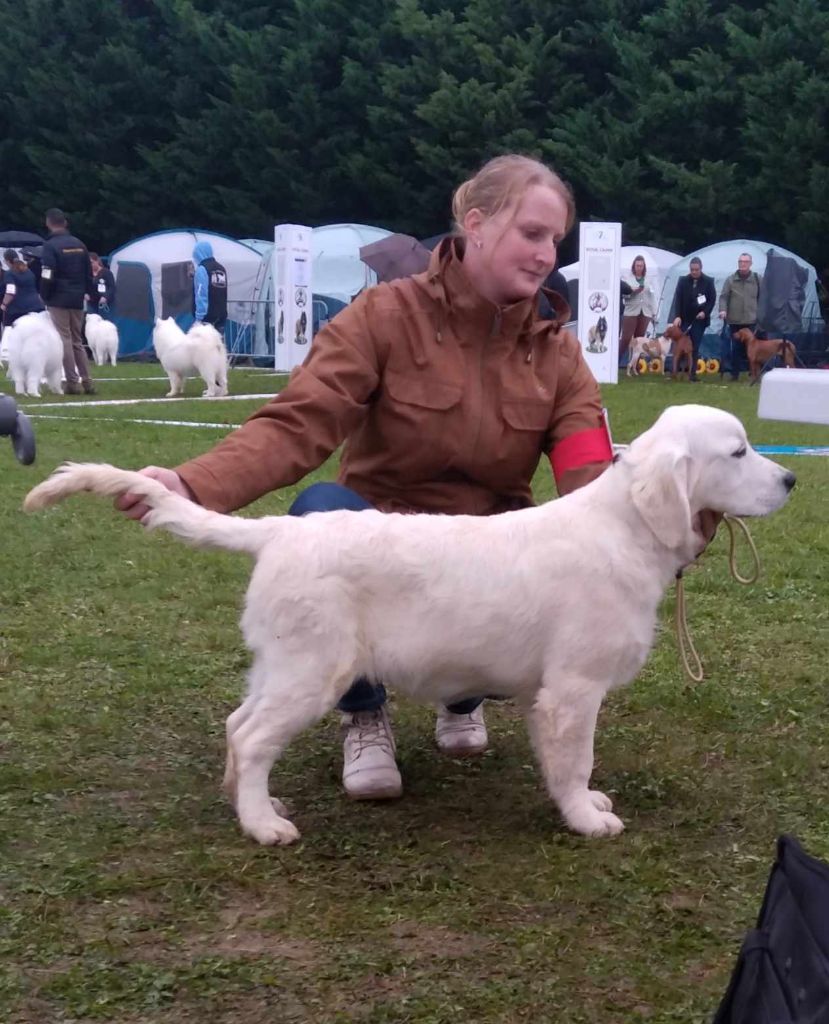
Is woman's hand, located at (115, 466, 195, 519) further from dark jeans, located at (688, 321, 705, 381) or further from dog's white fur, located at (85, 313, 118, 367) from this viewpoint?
dog's white fur, located at (85, 313, 118, 367)

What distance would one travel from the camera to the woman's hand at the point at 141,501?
297 cm

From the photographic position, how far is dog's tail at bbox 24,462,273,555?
2902 millimetres

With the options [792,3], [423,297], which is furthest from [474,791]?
[792,3]

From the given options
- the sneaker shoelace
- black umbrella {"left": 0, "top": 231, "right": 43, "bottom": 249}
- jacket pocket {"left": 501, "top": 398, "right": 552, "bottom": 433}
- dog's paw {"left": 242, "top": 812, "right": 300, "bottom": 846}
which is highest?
black umbrella {"left": 0, "top": 231, "right": 43, "bottom": 249}

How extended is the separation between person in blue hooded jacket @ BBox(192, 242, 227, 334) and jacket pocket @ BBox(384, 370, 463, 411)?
19136 mm

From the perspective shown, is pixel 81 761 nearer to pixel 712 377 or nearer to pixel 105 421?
pixel 105 421

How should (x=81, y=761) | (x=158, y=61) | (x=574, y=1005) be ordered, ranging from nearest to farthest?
(x=574, y=1005)
(x=81, y=761)
(x=158, y=61)

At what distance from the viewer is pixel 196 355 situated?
1684cm

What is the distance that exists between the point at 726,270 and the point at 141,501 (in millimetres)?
24874

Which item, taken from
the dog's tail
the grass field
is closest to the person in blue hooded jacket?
the grass field

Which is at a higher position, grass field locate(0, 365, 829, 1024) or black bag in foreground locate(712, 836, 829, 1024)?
black bag in foreground locate(712, 836, 829, 1024)

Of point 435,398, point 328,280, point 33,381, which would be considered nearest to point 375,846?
point 435,398

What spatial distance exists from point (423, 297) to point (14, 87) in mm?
42306

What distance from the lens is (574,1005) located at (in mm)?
2312
